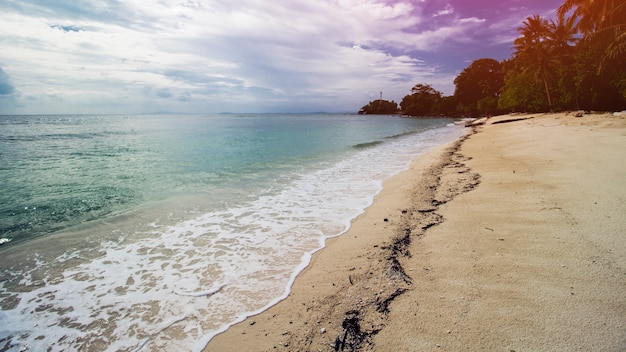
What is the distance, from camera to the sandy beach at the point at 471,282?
2436mm

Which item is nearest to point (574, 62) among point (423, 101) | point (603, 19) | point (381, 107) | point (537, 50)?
point (537, 50)

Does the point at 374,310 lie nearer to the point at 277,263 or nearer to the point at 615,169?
the point at 277,263

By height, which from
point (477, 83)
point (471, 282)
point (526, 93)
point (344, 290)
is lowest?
point (344, 290)

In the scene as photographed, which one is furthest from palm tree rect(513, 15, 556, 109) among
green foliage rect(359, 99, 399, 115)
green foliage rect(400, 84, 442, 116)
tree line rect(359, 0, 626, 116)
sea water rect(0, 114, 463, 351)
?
green foliage rect(359, 99, 399, 115)

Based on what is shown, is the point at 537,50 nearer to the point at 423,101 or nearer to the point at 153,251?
the point at 153,251

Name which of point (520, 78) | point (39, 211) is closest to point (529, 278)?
point (39, 211)

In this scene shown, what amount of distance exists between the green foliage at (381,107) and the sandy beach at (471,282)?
527 ft

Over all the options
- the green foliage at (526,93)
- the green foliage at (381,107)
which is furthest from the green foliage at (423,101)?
the green foliage at (526,93)

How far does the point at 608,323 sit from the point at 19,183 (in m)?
16.0

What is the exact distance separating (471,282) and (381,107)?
16650 centimetres

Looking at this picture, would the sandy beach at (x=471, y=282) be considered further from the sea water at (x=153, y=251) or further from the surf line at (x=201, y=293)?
the surf line at (x=201, y=293)

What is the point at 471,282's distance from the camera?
3158 mm

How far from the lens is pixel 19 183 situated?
10.7 metres

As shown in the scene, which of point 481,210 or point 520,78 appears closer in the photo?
point 481,210
